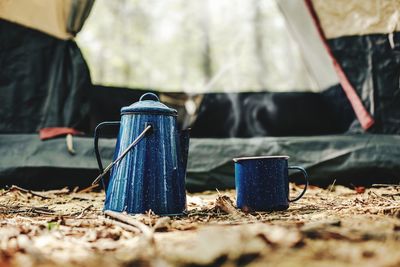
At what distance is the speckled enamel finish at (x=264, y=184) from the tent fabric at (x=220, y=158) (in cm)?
92

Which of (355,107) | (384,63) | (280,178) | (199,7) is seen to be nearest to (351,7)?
(384,63)

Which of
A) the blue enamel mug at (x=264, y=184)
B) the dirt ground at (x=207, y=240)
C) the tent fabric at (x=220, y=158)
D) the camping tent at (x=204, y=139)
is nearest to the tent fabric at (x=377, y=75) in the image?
the camping tent at (x=204, y=139)

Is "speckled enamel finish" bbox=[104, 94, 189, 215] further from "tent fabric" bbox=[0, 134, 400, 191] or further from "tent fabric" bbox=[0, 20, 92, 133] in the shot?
"tent fabric" bbox=[0, 20, 92, 133]

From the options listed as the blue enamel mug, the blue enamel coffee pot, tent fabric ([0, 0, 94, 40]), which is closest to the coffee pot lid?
the blue enamel coffee pot

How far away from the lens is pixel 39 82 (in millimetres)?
2260

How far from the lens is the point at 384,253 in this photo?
61 cm

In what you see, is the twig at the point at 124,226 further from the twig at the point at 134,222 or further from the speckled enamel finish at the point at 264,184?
the speckled enamel finish at the point at 264,184

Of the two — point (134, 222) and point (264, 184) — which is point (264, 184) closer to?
point (264, 184)

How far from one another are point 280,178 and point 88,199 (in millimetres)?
859

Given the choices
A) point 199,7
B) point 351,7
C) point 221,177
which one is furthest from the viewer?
point 199,7

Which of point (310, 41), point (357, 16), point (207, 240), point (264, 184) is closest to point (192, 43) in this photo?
point (310, 41)

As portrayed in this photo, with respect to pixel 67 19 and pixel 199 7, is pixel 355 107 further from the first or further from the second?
pixel 199 7

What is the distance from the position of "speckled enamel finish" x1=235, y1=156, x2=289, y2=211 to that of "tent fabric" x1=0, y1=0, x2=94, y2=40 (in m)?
1.48

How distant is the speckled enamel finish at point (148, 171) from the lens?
3.78 feet
